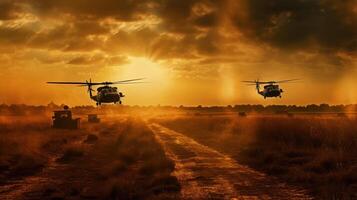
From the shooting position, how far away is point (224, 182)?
19656 mm

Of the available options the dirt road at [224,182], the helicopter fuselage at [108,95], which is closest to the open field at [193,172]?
the dirt road at [224,182]

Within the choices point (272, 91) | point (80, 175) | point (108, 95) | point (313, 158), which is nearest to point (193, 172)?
point (80, 175)

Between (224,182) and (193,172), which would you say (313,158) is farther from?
(224,182)

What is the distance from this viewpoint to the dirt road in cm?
1662

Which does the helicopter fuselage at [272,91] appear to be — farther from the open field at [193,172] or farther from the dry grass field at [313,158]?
the open field at [193,172]

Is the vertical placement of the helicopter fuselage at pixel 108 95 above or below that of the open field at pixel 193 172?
above

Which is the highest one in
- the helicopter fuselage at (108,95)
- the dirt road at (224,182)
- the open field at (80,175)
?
the helicopter fuselage at (108,95)

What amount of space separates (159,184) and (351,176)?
787 centimetres

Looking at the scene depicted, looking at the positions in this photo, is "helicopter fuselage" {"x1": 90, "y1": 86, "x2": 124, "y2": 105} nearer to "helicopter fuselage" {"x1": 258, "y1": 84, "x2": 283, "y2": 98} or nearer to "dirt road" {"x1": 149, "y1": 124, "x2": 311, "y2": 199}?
"helicopter fuselage" {"x1": 258, "y1": 84, "x2": 283, "y2": 98}

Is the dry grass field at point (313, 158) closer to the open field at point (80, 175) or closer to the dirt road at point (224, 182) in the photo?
the dirt road at point (224, 182)

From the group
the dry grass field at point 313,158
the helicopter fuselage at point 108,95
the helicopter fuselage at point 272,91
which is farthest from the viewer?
the helicopter fuselage at point 272,91

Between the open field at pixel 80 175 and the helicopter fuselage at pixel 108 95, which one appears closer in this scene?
the open field at pixel 80 175

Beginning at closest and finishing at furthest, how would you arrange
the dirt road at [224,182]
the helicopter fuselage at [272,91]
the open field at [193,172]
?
the dirt road at [224,182] → the open field at [193,172] → the helicopter fuselage at [272,91]

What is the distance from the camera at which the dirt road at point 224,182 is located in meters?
16.6
